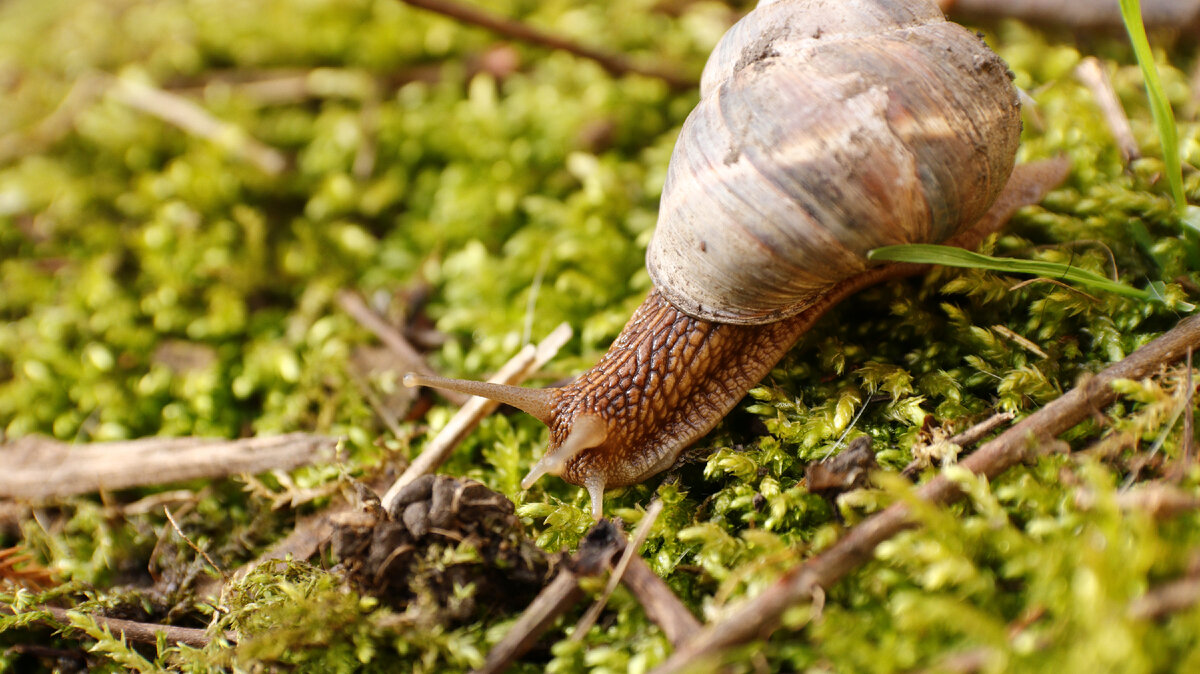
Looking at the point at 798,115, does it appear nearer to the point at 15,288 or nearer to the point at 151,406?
the point at 151,406

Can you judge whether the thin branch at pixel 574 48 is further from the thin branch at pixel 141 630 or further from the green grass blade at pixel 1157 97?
the thin branch at pixel 141 630

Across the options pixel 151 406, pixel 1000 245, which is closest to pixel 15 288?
pixel 151 406

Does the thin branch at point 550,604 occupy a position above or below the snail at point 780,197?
below

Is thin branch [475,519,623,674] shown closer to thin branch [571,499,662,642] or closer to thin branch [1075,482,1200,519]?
thin branch [571,499,662,642]

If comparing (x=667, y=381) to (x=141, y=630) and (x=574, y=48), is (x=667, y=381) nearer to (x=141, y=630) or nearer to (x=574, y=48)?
(x=141, y=630)

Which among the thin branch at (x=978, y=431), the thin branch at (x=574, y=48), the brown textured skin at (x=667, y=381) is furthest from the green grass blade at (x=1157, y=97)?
the thin branch at (x=574, y=48)

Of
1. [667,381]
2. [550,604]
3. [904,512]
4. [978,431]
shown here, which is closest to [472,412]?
[667,381]

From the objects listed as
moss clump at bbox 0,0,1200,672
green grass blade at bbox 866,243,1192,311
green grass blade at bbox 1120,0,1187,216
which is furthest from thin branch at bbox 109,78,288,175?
green grass blade at bbox 1120,0,1187,216
